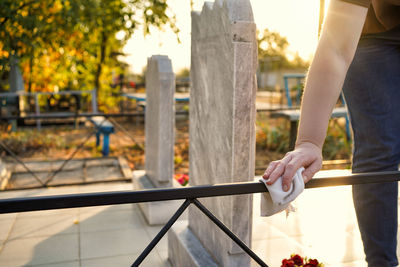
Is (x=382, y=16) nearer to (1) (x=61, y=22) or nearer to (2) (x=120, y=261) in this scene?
(2) (x=120, y=261)

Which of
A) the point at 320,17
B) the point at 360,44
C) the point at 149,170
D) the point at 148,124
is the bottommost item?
the point at 149,170

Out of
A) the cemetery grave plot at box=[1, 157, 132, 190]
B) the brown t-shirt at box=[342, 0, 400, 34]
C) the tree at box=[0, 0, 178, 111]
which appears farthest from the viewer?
the tree at box=[0, 0, 178, 111]

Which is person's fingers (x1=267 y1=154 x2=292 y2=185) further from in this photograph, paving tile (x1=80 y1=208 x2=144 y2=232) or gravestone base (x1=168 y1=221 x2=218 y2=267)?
paving tile (x1=80 y1=208 x2=144 y2=232)

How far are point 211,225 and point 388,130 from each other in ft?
4.15

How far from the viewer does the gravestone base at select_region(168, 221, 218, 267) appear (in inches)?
93.5

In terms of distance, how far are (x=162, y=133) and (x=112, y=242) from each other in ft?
3.62

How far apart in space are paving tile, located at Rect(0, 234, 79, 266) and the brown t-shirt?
2.56 meters

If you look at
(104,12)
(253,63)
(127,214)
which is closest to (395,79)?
(253,63)

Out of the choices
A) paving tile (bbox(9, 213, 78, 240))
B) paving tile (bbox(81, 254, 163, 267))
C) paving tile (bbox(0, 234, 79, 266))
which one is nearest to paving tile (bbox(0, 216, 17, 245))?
paving tile (bbox(9, 213, 78, 240))

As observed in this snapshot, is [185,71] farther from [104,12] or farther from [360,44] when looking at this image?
[360,44]

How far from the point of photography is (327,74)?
1.12 m

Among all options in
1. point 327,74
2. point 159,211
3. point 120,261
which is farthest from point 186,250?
point 327,74

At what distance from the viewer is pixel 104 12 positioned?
679cm

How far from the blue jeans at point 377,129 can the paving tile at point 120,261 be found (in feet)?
5.96
